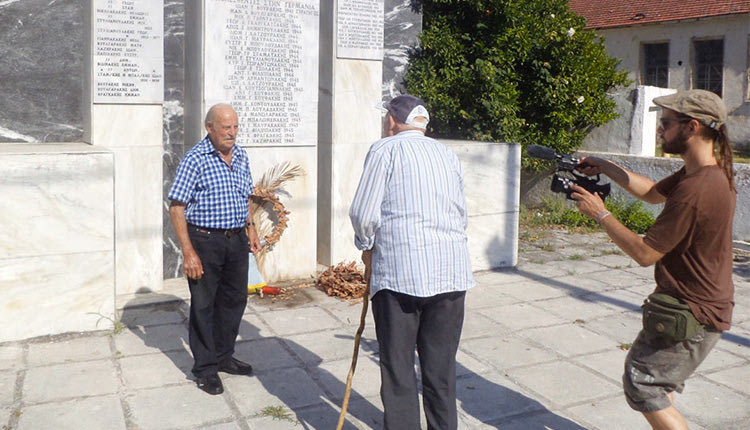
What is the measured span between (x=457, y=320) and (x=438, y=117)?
6282 mm

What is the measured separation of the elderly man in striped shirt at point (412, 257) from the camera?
344 centimetres

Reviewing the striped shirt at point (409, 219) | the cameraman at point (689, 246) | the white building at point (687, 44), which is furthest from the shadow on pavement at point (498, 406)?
the white building at point (687, 44)

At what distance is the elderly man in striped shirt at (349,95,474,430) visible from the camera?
3.44 metres

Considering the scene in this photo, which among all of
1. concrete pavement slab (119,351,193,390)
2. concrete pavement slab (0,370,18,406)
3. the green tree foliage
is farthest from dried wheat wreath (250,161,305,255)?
concrete pavement slab (0,370,18,406)

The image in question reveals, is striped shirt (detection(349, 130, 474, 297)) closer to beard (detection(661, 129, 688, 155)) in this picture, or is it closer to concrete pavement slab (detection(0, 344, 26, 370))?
beard (detection(661, 129, 688, 155))

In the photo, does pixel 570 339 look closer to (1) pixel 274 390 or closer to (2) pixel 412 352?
(1) pixel 274 390

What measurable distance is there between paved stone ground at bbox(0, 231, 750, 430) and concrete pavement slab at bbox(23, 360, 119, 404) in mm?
12

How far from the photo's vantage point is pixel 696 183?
3115 millimetres

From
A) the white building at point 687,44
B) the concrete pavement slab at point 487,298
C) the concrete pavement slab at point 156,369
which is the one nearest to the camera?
the concrete pavement slab at point 156,369

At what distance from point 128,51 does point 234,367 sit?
3235 mm

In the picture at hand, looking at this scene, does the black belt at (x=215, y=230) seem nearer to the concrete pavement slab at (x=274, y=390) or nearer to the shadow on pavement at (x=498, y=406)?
the concrete pavement slab at (x=274, y=390)

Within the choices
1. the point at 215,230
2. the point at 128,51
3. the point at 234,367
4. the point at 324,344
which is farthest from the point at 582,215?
the point at 215,230

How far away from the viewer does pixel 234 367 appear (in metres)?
4.88

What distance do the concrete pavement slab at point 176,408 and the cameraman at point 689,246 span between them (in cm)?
230
